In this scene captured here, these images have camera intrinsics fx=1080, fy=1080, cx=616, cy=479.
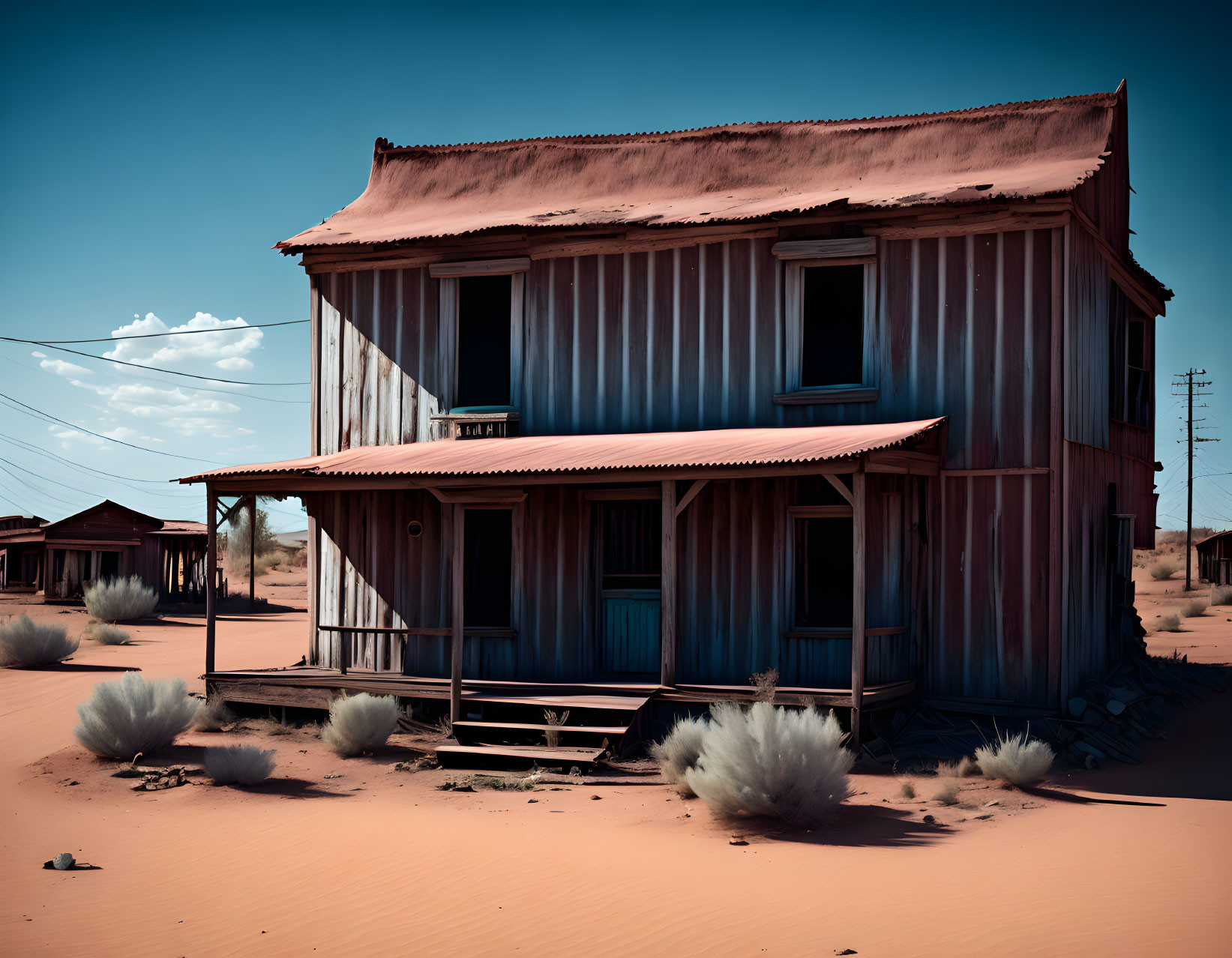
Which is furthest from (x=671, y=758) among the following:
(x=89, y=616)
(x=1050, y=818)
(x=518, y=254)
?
(x=89, y=616)

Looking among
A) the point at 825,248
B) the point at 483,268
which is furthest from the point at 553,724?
the point at 825,248

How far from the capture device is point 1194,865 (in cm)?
727

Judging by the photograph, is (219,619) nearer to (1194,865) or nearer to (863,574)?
(863,574)

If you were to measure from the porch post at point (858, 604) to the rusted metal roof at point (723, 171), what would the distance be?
3.89 metres

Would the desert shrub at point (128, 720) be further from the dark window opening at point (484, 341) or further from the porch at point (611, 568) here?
the dark window opening at point (484, 341)

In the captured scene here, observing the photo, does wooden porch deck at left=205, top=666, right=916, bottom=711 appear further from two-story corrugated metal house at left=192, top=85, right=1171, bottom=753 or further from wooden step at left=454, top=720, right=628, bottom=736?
wooden step at left=454, top=720, right=628, bottom=736

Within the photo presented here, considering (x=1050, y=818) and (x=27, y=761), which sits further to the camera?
(x=27, y=761)

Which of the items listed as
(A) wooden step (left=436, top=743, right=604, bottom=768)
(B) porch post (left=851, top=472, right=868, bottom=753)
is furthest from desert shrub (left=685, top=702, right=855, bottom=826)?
(A) wooden step (left=436, top=743, right=604, bottom=768)

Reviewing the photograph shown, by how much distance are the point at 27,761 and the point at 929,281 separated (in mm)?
11014

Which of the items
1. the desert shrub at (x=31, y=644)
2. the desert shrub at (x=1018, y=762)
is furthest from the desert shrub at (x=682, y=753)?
the desert shrub at (x=31, y=644)

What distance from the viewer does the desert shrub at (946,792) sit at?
9.21 metres

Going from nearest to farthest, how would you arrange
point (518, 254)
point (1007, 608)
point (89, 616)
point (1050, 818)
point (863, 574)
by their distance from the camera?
point (1050, 818), point (863, 574), point (1007, 608), point (518, 254), point (89, 616)

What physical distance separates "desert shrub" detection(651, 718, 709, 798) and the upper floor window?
4524 millimetres

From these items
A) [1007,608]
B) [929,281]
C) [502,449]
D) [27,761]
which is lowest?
[27,761]
